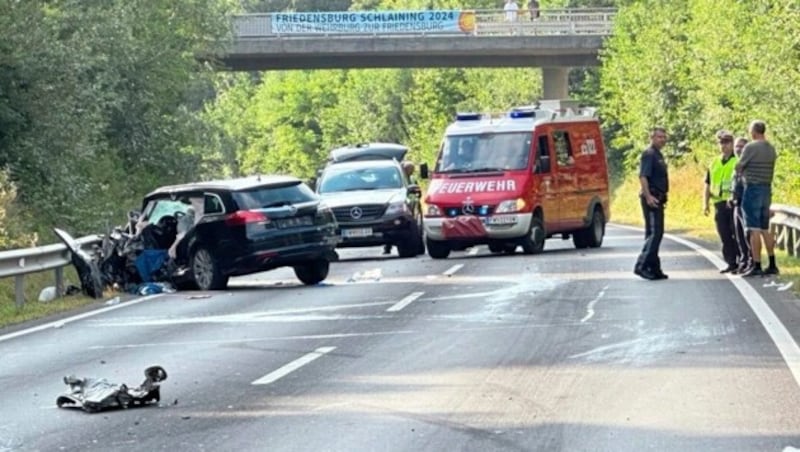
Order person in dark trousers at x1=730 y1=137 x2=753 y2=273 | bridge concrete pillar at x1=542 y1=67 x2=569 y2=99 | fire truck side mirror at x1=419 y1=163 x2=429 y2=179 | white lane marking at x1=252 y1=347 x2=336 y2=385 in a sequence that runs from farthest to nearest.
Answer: bridge concrete pillar at x1=542 y1=67 x2=569 y2=99
fire truck side mirror at x1=419 y1=163 x2=429 y2=179
person in dark trousers at x1=730 y1=137 x2=753 y2=273
white lane marking at x1=252 y1=347 x2=336 y2=385

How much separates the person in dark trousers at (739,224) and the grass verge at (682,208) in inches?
62.3

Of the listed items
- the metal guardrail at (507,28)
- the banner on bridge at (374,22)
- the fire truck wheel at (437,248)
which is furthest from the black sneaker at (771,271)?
the banner on bridge at (374,22)

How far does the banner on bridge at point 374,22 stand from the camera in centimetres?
6550

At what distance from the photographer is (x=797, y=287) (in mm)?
18516

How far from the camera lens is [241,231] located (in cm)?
2120

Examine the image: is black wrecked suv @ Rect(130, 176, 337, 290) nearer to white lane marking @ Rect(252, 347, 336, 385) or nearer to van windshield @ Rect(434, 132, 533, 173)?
van windshield @ Rect(434, 132, 533, 173)

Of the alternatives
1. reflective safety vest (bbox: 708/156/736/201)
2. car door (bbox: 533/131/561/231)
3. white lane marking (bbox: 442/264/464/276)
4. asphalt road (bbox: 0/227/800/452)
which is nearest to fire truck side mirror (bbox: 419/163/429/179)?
car door (bbox: 533/131/561/231)

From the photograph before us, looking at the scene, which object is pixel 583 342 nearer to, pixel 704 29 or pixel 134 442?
pixel 134 442

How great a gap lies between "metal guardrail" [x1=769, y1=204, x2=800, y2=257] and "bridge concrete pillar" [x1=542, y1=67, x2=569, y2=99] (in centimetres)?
4455

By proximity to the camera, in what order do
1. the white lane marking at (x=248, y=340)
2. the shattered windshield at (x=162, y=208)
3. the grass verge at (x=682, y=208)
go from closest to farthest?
1. the white lane marking at (x=248, y=340)
2. the shattered windshield at (x=162, y=208)
3. the grass verge at (x=682, y=208)

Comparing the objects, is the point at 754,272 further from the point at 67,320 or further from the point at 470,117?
the point at 470,117

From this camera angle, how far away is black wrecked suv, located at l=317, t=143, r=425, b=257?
27.5 metres

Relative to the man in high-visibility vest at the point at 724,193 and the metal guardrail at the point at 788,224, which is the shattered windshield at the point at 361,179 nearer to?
the metal guardrail at the point at 788,224

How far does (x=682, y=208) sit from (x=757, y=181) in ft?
83.9
